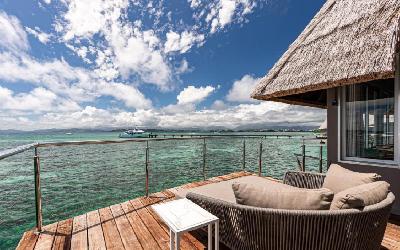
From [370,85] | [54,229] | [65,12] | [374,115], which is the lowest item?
[54,229]

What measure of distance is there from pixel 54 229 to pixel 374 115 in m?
5.01

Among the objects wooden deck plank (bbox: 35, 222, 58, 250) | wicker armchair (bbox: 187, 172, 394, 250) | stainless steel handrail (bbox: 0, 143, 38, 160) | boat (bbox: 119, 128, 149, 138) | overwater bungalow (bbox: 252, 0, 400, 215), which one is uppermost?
overwater bungalow (bbox: 252, 0, 400, 215)

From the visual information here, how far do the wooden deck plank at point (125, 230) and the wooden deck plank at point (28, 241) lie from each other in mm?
876

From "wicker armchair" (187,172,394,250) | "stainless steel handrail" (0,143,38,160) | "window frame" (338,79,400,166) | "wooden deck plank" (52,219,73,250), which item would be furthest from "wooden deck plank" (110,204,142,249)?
"window frame" (338,79,400,166)

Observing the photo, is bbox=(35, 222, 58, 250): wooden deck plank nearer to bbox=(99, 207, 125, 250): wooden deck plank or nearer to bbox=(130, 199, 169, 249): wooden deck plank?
bbox=(99, 207, 125, 250): wooden deck plank

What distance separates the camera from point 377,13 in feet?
10.9

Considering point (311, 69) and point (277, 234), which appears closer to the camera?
point (277, 234)

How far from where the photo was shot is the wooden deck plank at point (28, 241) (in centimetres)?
225

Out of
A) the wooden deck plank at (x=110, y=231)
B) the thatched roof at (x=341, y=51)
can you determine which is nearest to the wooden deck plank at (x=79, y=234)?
the wooden deck plank at (x=110, y=231)

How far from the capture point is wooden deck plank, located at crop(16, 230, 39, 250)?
2.25 metres

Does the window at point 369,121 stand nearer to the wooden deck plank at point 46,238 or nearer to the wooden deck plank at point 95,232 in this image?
the wooden deck plank at point 95,232

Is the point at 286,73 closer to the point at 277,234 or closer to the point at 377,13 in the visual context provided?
the point at 377,13

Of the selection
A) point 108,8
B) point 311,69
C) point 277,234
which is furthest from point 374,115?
point 108,8

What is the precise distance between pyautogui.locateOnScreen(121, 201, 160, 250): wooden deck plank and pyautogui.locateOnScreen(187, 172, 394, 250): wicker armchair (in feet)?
3.55
